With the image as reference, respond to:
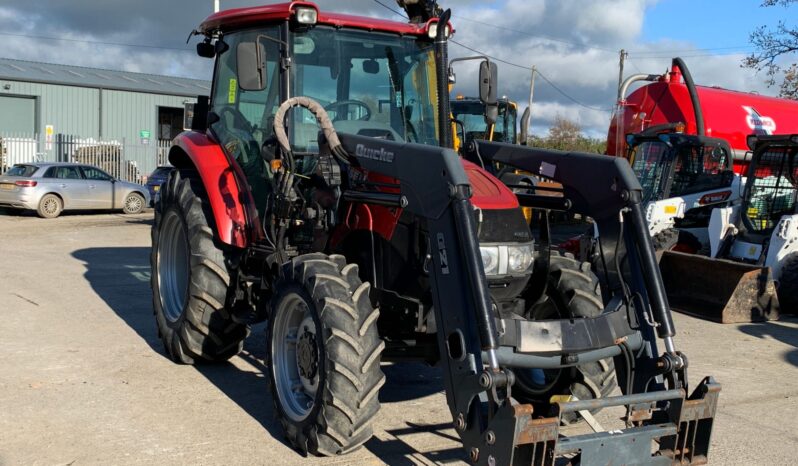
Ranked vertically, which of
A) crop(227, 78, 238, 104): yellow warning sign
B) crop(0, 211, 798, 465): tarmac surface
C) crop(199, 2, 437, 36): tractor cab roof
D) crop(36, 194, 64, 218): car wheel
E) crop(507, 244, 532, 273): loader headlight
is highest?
crop(199, 2, 437, 36): tractor cab roof

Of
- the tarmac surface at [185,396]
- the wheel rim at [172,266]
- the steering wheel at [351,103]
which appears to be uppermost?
the steering wheel at [351,103]

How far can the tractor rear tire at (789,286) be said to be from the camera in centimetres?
1066

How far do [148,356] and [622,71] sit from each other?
126 feet

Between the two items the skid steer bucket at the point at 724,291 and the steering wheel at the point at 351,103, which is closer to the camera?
the steering wheel at the point at 351,103

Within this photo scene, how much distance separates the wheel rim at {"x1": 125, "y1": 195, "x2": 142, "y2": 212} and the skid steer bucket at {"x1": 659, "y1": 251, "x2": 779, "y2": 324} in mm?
16967

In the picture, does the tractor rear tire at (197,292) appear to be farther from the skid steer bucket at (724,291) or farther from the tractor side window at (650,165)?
the tractor side window at (650,165)

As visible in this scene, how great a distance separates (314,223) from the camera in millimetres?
5645

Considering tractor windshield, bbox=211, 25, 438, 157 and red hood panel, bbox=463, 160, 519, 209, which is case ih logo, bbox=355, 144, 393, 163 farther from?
tractor windshield, bbox=211, 25, 438, 157

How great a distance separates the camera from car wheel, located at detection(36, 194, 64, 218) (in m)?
21.5

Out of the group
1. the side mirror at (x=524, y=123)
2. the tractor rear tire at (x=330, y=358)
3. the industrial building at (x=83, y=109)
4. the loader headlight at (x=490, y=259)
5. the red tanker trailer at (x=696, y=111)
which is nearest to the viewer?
the tractor rear tire at (x=330, y=358)

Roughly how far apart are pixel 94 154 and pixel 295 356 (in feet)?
92.4

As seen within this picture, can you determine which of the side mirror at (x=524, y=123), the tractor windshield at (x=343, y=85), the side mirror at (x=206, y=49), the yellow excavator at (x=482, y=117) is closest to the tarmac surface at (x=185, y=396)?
the tractor windshield at (x=343, y=85)

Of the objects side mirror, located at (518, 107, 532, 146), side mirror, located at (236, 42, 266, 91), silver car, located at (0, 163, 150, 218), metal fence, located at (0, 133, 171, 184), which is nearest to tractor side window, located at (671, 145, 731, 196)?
side mirror, located at (518, 107, 532, 146)

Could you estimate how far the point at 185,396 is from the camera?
6043 millimetres
